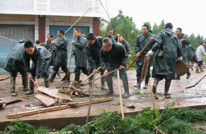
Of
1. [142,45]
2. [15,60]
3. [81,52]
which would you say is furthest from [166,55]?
[15,60]

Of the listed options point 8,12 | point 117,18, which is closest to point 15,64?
point 8,12

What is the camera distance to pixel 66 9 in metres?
12.9

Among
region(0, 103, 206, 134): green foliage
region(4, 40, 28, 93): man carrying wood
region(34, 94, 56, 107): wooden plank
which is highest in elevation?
region(4, 40, 28, 93): man carrying wood

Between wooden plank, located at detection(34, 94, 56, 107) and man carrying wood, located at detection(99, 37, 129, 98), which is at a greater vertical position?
man carrying wood, located at detection(99, 37, 129, 98)

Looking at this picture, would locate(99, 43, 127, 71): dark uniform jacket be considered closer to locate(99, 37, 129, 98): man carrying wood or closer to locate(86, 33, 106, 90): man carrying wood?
locate(99, 37, 129, 98): man carrying wood

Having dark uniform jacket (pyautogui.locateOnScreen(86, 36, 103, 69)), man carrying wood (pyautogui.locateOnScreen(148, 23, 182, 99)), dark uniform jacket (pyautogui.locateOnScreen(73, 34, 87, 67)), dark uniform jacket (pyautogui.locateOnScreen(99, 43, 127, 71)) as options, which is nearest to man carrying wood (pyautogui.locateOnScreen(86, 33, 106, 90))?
dark uniform jacket (pyautogui.locateOnScreen(86, 36, 103, 69))

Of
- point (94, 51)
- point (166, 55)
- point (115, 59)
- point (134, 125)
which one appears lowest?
point (134, 125)

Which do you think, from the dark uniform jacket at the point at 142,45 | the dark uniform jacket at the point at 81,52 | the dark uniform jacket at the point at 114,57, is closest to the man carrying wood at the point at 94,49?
the dark uniform jacket at the point at 114,57

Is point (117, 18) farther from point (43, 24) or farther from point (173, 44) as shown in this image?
point (173, 44)

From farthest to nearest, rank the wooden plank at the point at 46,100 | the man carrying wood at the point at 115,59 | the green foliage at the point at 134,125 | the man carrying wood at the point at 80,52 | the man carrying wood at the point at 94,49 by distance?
1. the man carrying wood at the point at 80,52
2. the man carrying wood at the point at 94,49
3. the man carrying wood at the point at 115,59
4. the wooden plank at the point at 46,100
5. the green foliage at the point at 134,125

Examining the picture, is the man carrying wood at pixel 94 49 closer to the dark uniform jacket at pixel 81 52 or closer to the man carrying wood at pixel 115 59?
the man carrying wood at pixel 115 59

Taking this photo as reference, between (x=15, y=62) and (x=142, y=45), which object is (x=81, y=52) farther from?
(x=15, y=62)

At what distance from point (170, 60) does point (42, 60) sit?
137 inches

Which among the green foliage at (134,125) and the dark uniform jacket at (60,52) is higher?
the dark uniform jacket at (60,52)
